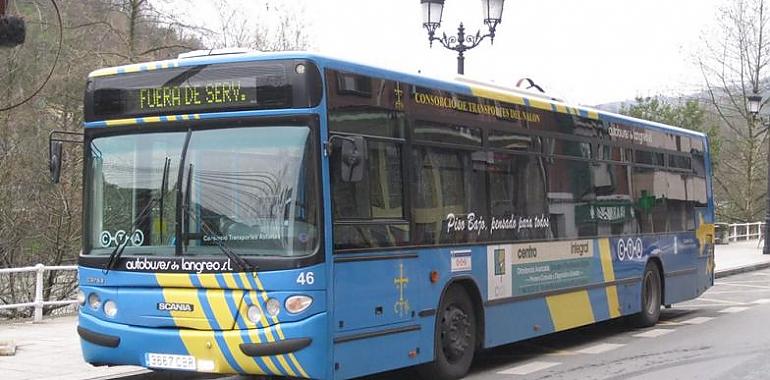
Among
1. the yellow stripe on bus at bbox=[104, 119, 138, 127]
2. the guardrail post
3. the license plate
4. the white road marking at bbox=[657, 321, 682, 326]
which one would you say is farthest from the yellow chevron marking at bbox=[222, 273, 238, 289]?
the white road marking at bbox=[657, 321, 682, 326]

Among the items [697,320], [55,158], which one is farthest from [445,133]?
[697,320]

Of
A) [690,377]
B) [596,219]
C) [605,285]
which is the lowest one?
[690,377]

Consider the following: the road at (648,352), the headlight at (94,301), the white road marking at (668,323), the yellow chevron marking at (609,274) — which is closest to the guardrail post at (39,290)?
the road at (648,352)

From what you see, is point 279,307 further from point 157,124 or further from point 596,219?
point 596,219

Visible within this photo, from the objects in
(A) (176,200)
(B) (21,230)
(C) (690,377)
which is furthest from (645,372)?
(B) (21,230)

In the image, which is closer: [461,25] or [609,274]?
[609,274]

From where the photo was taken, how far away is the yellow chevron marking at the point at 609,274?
39.6ft

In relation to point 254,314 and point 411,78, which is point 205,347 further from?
point 411,78

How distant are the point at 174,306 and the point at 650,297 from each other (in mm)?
8591

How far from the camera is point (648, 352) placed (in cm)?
1116

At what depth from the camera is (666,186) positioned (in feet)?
46.8

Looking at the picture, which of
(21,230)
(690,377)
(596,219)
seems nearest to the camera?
(690,377)

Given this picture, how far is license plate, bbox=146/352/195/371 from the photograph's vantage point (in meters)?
7.33

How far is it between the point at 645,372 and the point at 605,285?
2.60 m
